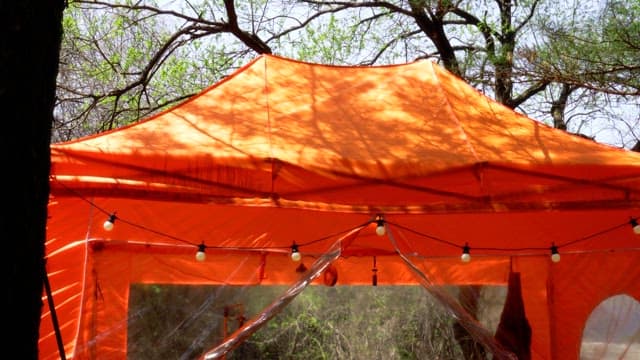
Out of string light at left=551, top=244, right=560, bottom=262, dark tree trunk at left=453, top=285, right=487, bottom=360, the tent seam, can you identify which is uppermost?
the tent seam

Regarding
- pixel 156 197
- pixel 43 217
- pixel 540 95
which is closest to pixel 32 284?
pixel 43 217

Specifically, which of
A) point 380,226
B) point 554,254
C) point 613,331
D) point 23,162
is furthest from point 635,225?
point 23,162

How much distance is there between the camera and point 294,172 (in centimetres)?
307

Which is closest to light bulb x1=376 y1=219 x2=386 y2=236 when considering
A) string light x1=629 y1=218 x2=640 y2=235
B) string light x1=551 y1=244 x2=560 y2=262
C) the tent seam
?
the tent seam

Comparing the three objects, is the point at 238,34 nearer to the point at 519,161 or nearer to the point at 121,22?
the point at 121,22

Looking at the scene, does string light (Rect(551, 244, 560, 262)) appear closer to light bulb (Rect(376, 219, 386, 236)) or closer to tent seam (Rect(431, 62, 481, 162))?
tent seam (Rect(431, 62, 481, 162))

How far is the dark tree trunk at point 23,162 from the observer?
1.43 metres

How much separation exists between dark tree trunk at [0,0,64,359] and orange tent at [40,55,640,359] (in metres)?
1.46

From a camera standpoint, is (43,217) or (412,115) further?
(412,115)

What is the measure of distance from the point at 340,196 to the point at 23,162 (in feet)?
5.86

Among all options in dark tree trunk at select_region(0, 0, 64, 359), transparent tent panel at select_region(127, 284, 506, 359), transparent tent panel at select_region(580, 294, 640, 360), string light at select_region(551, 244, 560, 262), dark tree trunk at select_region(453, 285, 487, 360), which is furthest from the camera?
transparent tent panel at select_region(580, 294, 640, 360)

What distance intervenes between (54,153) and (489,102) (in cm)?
220

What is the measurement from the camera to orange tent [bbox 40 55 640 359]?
10.0 feet

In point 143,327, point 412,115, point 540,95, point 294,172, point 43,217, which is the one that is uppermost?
point 540,95
